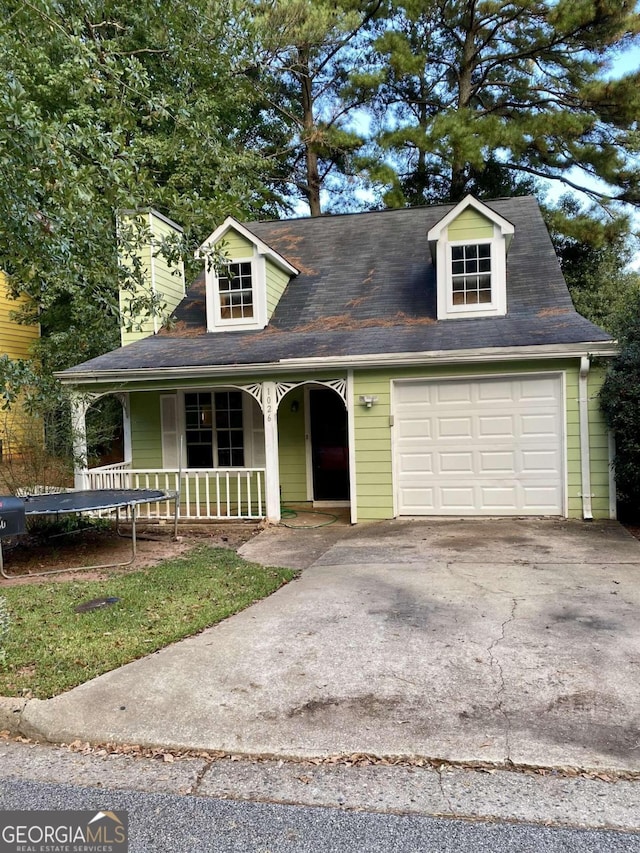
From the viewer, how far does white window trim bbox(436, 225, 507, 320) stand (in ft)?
32.8

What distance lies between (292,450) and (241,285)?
3.34m

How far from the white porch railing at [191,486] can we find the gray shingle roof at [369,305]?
6.08 feet

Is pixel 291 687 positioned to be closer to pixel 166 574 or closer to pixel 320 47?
pixel 166 574

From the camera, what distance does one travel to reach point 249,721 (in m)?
3.28

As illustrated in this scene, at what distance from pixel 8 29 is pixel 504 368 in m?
7.11

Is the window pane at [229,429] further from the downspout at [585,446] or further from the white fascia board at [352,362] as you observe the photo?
the downspout at [585,446]

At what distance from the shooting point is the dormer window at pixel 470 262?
10016 millimetres

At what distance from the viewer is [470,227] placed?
10148 millimetres

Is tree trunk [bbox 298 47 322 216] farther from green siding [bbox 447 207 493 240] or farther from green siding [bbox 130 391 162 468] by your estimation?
green siding [bbox 130 391 162 468]

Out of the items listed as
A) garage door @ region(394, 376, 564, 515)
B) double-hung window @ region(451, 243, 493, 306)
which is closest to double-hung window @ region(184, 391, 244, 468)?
garage door @ region(394, 376, 564, 515)

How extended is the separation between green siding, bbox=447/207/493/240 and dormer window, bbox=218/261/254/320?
3845mm

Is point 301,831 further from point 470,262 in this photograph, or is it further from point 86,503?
point 470,262

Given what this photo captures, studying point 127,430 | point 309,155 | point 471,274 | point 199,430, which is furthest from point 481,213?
point 309,155

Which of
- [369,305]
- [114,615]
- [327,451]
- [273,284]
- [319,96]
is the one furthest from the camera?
[319,96]
